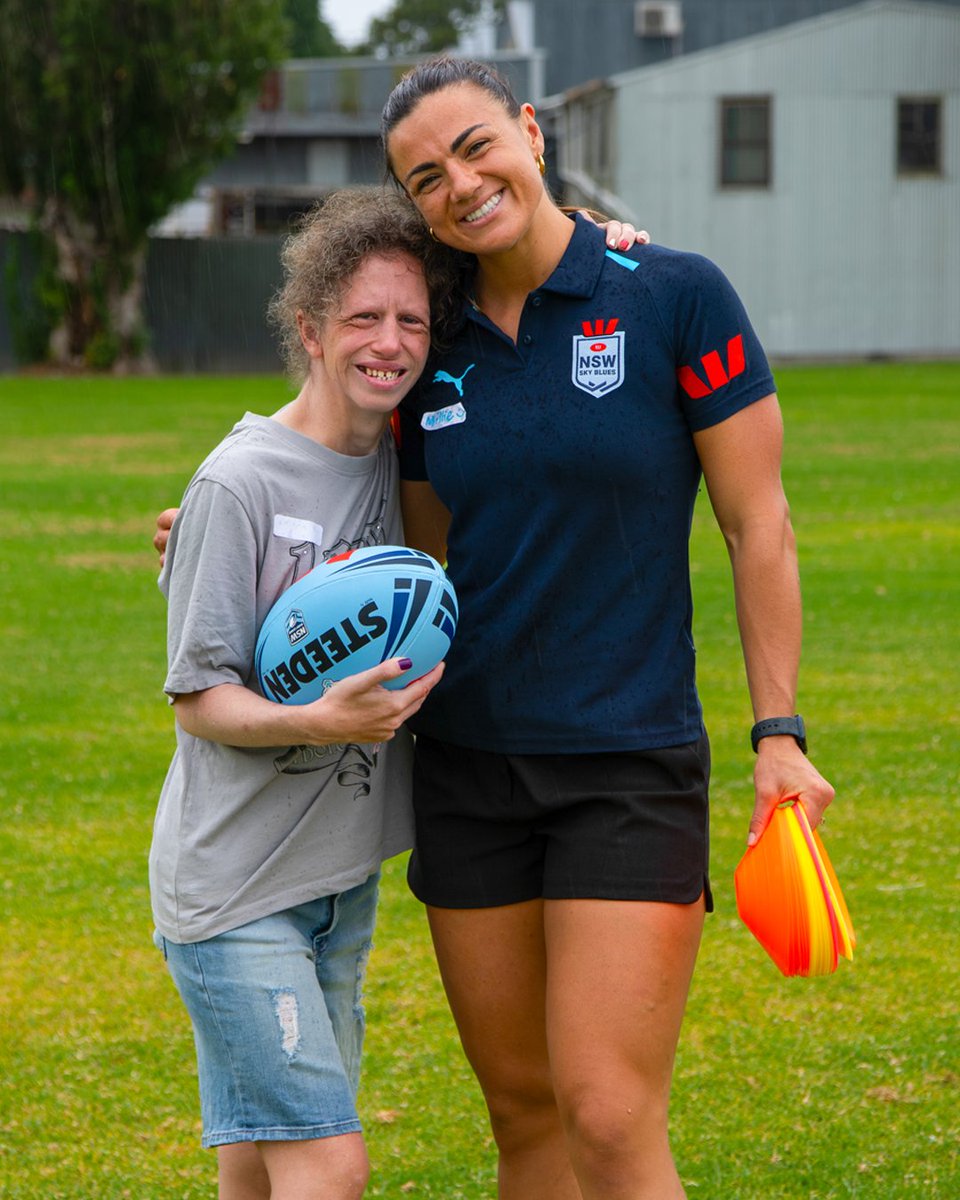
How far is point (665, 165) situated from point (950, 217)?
231 inches

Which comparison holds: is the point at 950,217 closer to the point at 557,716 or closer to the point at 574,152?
the point at 574,152

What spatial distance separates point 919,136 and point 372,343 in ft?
113

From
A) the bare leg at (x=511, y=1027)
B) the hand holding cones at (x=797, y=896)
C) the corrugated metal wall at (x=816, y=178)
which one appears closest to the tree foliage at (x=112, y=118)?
the corrugated metal wall at (x=816, y=178)

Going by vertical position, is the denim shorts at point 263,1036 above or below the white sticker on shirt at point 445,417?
below

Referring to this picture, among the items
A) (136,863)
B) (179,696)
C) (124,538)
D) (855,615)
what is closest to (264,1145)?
(179,696)

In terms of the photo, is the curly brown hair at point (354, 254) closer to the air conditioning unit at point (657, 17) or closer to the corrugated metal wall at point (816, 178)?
the corrugated metal wall at point (816, 178)

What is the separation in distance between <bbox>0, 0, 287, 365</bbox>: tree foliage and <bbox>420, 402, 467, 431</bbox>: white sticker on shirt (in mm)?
31246

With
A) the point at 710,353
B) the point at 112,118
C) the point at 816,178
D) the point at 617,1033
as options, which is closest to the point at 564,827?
the point at 617,1033

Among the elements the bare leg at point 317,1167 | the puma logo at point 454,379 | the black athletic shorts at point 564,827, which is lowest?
the bare leg at point 317,1167

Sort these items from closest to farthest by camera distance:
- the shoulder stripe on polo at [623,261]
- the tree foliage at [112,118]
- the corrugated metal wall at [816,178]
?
the shoulder stripe on polo at [623,261]
the tree foliage at [112,118]
the corrugated metal wall at [816,178]

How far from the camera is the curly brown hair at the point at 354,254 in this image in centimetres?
313

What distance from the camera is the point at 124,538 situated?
14.1m

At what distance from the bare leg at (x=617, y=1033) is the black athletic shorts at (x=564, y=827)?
0.05 metres

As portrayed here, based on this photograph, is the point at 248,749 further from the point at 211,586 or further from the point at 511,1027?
the point at 511,1027
